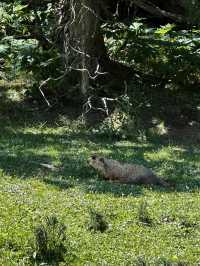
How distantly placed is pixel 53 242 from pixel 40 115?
32.9 feet

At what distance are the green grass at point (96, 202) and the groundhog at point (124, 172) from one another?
21 cm

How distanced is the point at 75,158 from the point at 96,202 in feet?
10.3

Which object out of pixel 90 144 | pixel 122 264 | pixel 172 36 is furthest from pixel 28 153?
pixel 172 36

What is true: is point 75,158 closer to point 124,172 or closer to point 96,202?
point 124,172

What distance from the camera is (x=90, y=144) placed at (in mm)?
13578

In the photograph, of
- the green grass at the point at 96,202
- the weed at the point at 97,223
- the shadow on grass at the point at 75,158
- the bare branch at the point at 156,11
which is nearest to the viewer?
the green grass at the point at 96,202

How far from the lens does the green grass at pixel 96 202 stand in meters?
6.77

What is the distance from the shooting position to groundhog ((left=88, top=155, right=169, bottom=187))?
408 inches

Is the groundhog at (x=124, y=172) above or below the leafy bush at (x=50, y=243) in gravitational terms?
below

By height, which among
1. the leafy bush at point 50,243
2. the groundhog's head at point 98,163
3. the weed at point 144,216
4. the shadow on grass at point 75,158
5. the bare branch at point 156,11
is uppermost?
the bare branch at point 156,11

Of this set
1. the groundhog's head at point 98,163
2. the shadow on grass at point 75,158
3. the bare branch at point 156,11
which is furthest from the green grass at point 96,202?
the bare branch at point 156,11

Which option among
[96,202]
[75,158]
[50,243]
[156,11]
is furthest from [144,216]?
[156,11]

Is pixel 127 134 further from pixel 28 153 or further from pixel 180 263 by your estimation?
pixel 180 263

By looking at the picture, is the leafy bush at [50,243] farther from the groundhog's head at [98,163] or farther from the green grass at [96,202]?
the groundhog's head at [98,163]
